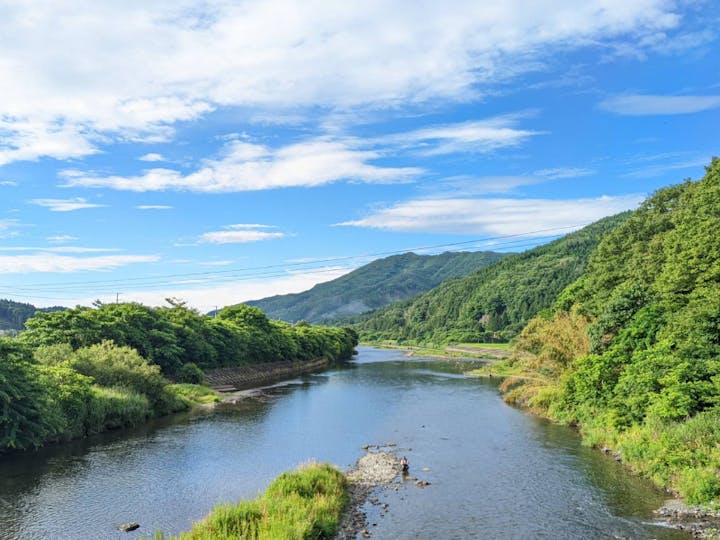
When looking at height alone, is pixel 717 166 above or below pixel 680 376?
above

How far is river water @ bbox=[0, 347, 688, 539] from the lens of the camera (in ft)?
96.4

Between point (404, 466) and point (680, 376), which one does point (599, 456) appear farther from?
point (404, 466)

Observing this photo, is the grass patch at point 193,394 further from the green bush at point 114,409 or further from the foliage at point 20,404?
the foliage at point 20,404

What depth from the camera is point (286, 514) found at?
27.2 m

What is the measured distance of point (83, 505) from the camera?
32.4 meters

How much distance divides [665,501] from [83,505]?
3485 cm

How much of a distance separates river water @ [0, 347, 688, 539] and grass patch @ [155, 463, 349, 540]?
8.82 feet

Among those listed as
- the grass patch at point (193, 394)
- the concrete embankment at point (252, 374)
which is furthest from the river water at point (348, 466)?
→ the concrete embankment at point (252, 374)

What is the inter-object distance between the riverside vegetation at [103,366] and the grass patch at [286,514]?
74.4ft

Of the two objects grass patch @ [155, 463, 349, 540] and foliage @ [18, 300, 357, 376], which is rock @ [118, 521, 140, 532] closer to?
grass patch @ [155, 463, 349, 540]

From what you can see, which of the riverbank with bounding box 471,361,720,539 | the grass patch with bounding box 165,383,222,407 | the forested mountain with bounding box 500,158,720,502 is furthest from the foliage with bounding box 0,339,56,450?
the forested mountain with bounding box 500,158,720,502

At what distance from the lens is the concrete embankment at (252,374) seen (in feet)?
315

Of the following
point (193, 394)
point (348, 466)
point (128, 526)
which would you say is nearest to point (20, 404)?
point (128, 526)

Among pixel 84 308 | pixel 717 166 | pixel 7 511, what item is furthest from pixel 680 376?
pixel 84 308
